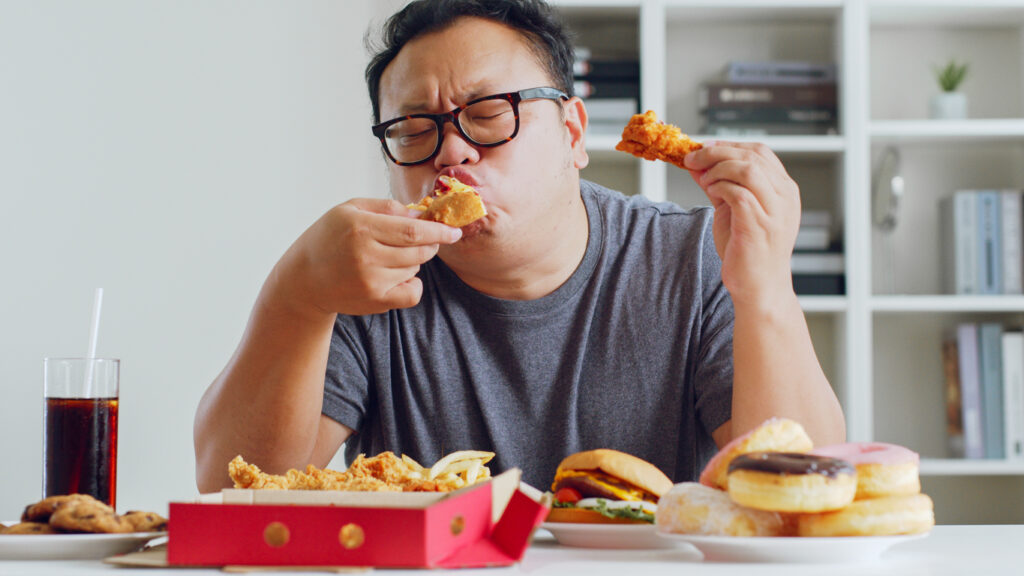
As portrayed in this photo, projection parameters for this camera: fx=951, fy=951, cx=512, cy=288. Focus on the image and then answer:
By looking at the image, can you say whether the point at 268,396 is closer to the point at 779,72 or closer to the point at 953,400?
the point at 779,72

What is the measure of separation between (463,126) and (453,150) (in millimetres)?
57

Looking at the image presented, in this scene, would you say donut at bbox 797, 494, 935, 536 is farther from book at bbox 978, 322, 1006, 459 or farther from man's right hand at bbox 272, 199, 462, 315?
book at bbox 978, 322, 1006, 459

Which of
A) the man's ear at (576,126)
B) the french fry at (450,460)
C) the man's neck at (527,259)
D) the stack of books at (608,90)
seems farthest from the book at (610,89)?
the french fry at (450,460)

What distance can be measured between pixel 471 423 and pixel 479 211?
0.45 m

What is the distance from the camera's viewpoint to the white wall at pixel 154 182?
8.75 ft

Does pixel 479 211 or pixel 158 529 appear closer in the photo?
pixel 158 529

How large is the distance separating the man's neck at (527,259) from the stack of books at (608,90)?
1.05 m

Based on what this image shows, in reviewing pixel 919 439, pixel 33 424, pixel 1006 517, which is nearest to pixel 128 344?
pixel 33 424

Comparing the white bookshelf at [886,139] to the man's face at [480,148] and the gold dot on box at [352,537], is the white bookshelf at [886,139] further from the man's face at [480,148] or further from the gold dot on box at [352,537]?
the gold dot on box at [352,537]

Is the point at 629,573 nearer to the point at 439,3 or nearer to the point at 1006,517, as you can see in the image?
the point at 439,3

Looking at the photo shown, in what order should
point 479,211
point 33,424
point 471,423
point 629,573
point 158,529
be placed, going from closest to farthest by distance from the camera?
point 629,573, point 158,529, point 479,211, point 471,423, point 33,424

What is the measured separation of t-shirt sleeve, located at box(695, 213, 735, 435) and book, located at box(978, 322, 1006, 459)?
143cm

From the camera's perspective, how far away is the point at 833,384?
274cm

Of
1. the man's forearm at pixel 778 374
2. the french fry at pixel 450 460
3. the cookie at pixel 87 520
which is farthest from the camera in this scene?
the man's forearm at pixel 778 374
